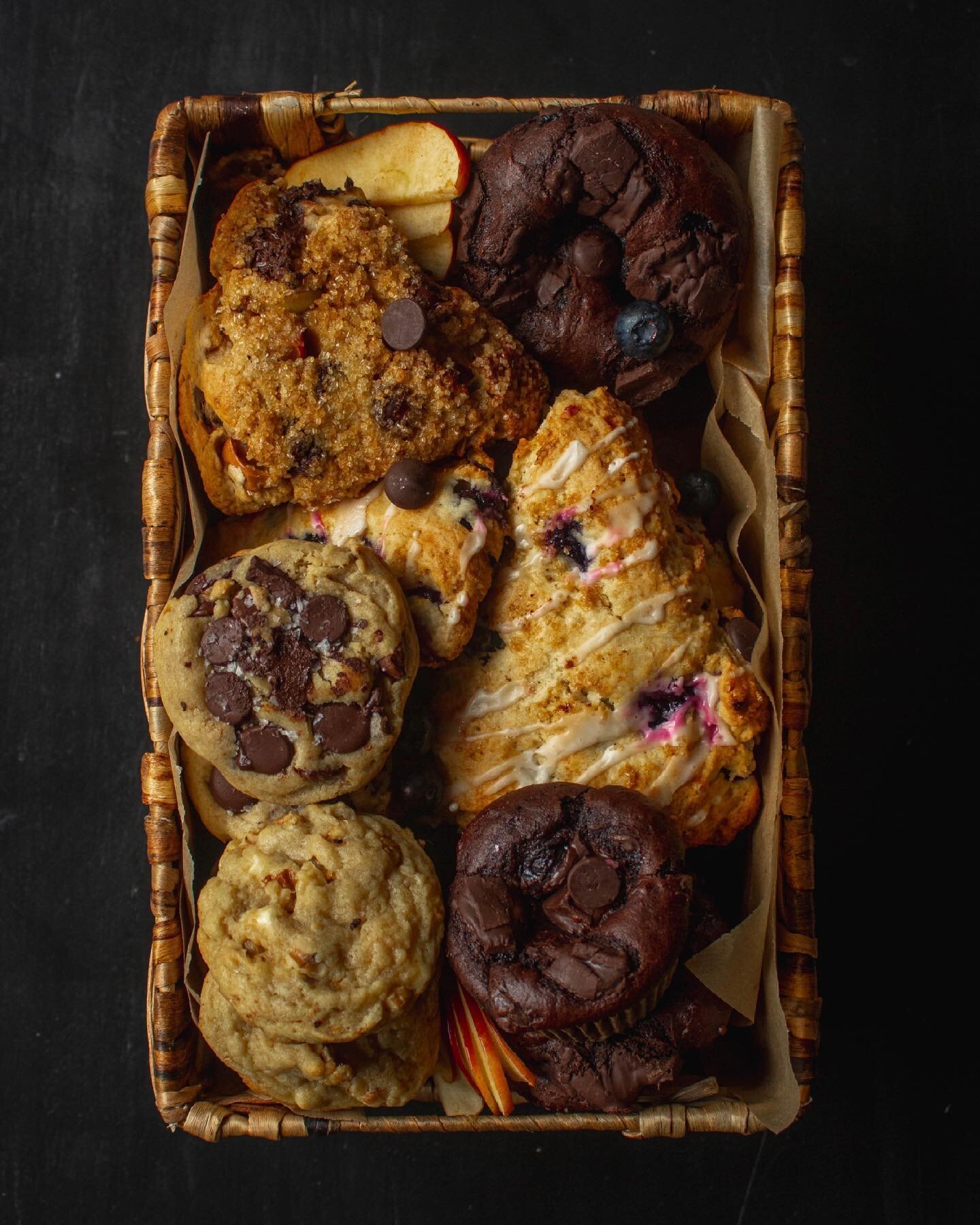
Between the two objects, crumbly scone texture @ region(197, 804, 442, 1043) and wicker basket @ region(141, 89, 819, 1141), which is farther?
wicker basket @ region(141, 89, 819, 1141)

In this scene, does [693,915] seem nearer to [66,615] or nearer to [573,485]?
[573,485]

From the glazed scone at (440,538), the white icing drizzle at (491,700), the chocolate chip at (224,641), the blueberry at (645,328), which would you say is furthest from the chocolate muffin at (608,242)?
the chocolate chip at (224,641)

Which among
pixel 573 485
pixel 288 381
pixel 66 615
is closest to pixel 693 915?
pixel 573 485

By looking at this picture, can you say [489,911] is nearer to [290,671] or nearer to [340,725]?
[340,725]

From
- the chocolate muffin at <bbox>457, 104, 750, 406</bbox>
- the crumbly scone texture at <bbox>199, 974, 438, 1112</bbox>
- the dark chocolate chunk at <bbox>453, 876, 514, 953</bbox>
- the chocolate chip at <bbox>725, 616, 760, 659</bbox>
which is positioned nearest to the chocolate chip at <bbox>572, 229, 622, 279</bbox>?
the chocolate muffin at <bbox>457, 104, 750, 406</bbox>

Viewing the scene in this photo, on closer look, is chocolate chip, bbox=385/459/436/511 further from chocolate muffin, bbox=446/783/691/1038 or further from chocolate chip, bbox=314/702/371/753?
chocolate muffin, bbox=446/783/691/1038

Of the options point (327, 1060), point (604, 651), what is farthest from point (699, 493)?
point (327, 1060)
